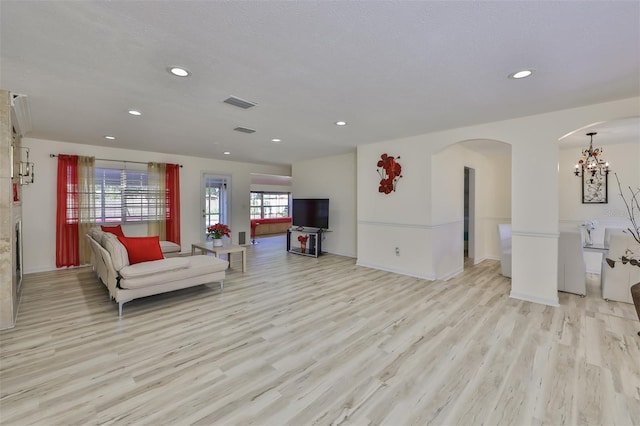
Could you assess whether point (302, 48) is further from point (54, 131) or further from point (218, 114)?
point (54, 131)

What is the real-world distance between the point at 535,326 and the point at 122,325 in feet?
14.1

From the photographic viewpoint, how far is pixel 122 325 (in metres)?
2.96

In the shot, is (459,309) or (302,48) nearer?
(302,48)

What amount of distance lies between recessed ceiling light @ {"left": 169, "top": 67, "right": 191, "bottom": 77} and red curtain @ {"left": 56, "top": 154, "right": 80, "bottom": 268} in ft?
14.7

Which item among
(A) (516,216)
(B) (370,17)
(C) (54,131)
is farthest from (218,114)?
(A) (516,216)

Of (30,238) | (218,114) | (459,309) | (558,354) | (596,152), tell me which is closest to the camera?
(558,354)

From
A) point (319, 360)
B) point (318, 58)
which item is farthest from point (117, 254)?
point (318, 58)

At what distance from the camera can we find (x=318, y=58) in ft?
7.16

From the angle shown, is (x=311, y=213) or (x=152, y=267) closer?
(x=152, y=267)

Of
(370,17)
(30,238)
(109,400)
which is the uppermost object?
(370,17)

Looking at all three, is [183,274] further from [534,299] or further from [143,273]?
[534,299]

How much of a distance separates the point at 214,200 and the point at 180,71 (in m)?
5.51

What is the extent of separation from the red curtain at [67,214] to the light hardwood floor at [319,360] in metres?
1.60

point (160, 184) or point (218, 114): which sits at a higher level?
point (218, 114)
